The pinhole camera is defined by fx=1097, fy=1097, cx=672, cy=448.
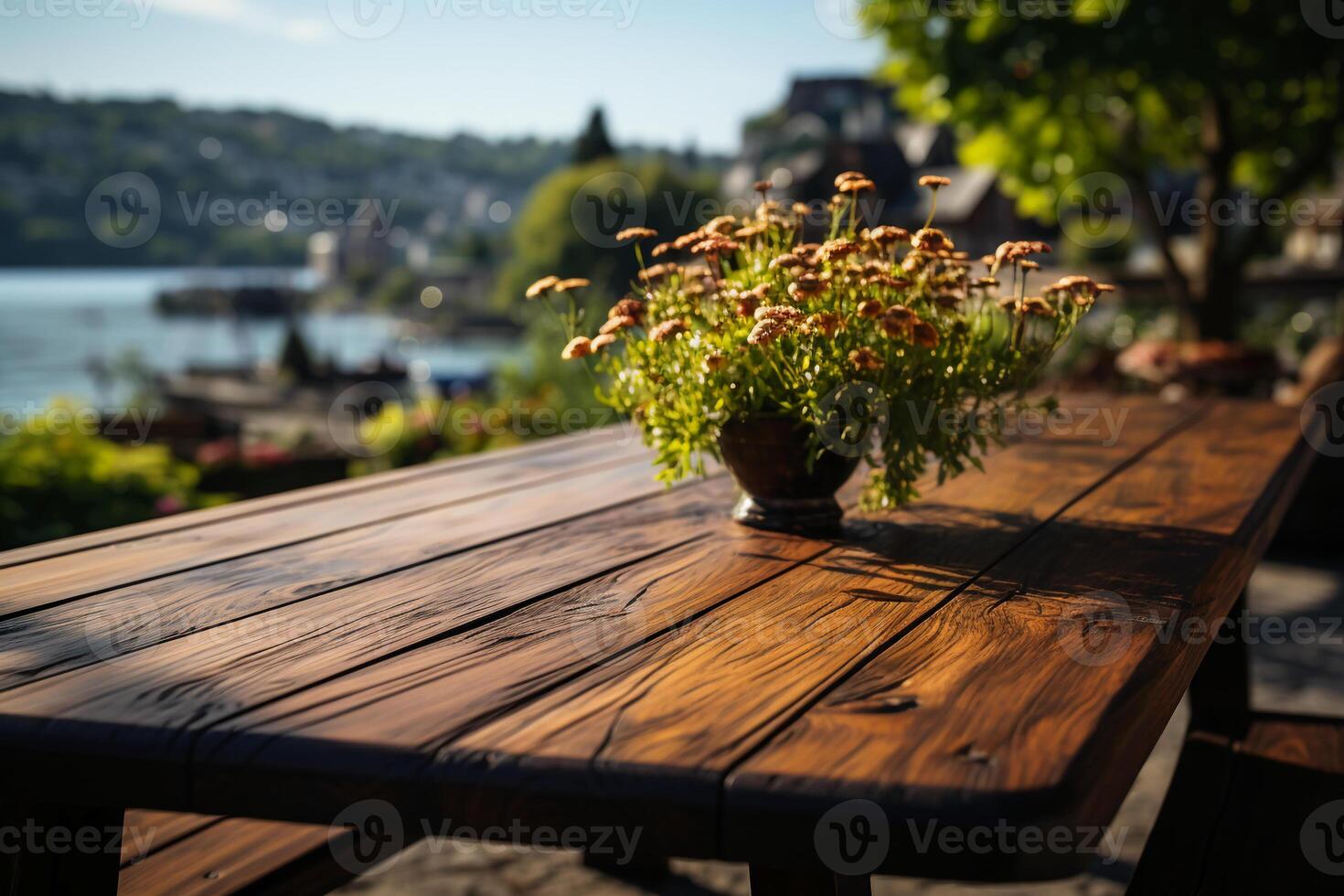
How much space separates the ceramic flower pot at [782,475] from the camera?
68.8 inches

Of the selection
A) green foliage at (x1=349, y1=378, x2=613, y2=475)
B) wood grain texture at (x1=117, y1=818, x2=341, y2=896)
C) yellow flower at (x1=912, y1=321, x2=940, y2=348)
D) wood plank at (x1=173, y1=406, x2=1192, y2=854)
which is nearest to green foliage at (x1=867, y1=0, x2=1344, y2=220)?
green foliage at (x1=349, y1=378, x2=613, y2=475)

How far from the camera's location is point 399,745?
3.03 ft

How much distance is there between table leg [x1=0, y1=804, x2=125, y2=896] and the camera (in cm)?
109

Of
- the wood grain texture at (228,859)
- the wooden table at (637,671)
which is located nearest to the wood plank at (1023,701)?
the wooden table at (637,671)

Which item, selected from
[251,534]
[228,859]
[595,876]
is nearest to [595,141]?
[595,876]

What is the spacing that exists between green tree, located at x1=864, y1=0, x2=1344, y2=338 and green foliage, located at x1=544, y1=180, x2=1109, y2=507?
18.8 feet

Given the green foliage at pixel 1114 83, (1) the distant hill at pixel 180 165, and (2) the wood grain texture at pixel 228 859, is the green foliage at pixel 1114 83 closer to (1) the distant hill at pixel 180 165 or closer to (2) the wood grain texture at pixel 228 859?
(2) the wood grain texture at pixel 228 859

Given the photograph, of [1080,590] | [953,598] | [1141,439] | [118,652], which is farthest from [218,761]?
[1141,439]

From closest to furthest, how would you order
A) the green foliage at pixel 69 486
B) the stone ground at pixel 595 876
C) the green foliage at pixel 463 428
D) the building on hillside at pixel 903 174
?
the stone ground at pixel 595 876
the green foliage at pixel 69 486
the green foliage at pixel 463 428
the building on hillside at pixel 903 174

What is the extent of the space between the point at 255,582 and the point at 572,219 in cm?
5181

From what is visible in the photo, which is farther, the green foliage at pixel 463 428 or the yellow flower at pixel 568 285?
the green foliage at pixel 463 428

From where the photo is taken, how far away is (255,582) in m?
1.51

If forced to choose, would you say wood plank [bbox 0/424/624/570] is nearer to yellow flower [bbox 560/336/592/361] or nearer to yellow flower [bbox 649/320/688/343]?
yellow flower [bbox 560/336/592/361]

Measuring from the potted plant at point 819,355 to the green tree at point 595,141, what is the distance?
51.3 m
